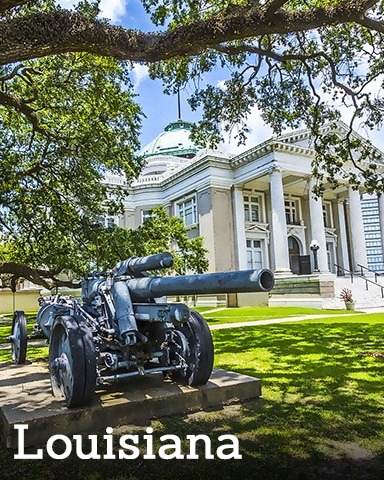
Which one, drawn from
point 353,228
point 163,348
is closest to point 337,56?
point 163,348

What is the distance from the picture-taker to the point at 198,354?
4984mm

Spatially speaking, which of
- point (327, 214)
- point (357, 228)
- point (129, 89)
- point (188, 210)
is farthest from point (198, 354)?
point (327, 214)

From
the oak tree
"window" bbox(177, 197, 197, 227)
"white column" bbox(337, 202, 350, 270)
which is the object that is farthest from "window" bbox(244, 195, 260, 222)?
the oak tree

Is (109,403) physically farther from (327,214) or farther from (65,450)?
(327,214)

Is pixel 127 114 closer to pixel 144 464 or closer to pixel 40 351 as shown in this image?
pixel 40 351

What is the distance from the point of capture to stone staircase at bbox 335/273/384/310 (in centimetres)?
2419

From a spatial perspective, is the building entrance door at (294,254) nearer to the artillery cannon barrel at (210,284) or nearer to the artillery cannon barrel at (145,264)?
the artillery cannon barrel at (145,264)

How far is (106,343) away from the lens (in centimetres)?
496

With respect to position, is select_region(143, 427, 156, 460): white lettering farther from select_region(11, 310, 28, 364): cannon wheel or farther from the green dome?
the green dome

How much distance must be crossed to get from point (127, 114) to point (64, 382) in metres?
10.7

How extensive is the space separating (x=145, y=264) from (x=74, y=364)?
136cm

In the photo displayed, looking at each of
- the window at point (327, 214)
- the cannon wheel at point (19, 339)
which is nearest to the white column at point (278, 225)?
the window at point (327, 214)

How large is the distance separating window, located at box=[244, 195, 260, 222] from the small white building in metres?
0.08

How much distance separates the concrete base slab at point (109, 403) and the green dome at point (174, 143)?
37586 mm
